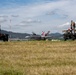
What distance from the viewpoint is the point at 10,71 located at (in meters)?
14.3

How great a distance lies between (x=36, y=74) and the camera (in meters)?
14.3

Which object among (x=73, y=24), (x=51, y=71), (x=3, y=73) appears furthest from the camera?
(x=73, y=24)

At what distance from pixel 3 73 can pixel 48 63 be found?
427 cm

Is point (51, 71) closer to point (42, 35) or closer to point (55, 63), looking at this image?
point (55, 63)

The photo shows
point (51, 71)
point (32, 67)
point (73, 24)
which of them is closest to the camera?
point (51, 71)

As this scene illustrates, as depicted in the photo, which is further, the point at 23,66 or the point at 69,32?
the point at 69,32

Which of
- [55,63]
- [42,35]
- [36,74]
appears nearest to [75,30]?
[42,35]

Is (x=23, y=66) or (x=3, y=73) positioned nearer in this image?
(x=3, y=73)

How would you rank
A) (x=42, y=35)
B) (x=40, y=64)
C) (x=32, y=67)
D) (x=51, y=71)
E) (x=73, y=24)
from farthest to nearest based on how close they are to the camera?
(x=42, y=35)
(x=73, y=24)
(x=40, y=64)
(x=32, y=67)
(x=51, y=71)

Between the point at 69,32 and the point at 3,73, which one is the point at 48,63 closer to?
the point at 3,73

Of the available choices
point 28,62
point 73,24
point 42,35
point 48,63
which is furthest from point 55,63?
point 42,35

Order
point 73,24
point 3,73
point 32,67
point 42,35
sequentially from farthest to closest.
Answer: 1. point 42,35
2. point 73,24
3. point 32,67
4. point 3,73

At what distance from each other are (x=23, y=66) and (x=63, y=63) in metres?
2.12

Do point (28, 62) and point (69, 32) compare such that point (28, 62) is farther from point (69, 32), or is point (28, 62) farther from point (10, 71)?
point (69, 32)
